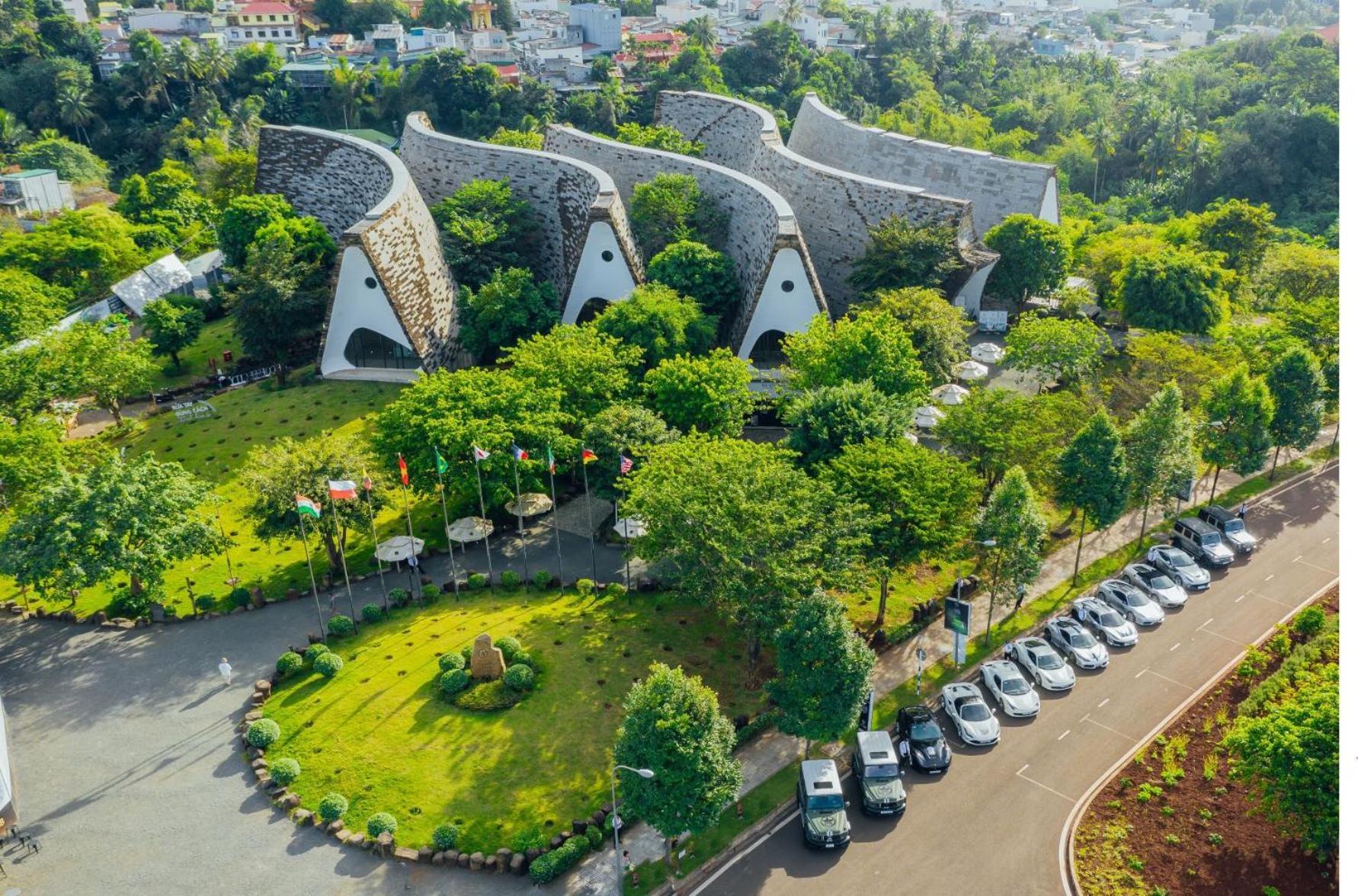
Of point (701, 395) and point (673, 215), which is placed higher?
point (673, 215)

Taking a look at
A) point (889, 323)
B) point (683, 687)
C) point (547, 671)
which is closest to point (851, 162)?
point (889, 323)

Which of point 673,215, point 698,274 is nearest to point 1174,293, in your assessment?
point 698,274

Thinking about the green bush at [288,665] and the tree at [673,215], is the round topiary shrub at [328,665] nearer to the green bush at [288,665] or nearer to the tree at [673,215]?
the green bush at [288,665]

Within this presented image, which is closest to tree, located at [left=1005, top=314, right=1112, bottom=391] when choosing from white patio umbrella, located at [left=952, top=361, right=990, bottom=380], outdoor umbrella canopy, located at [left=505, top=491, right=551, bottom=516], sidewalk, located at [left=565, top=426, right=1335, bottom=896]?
white patio umbrella, located at [left=952, top=361, right=990, bottom=380]

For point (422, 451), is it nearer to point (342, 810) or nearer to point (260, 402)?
point (342, 810)

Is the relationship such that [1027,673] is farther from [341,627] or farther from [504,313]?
[504,313]

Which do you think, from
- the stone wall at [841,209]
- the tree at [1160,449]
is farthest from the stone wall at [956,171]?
the tree at [1160,449]
